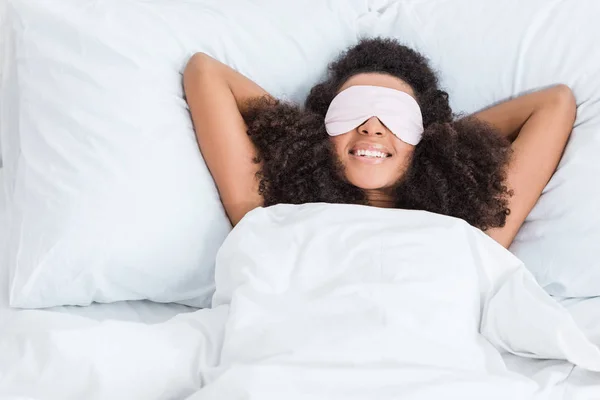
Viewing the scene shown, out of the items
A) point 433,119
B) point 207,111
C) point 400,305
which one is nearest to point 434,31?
point 433,119

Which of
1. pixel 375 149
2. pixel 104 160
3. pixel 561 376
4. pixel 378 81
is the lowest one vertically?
pixel 561 376

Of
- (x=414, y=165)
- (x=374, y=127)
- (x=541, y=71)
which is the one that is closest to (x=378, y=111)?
(x=374, y=127)

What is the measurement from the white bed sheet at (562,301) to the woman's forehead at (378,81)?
1.68ft

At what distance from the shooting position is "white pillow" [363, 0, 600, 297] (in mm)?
1218

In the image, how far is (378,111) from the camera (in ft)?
3.94

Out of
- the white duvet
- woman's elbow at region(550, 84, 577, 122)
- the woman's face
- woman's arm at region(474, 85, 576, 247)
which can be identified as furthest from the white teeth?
woman's elbow at region(550, 84, 577, 122)

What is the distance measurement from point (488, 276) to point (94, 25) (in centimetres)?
85

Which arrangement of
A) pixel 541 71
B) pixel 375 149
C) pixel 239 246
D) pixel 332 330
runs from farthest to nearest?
pixel 541 71
pixel 375 149
pixel 239 246
pixel 332 330

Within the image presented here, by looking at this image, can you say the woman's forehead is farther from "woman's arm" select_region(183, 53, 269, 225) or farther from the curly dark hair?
"woman's arm" select_region(183, 53, 269, 225)

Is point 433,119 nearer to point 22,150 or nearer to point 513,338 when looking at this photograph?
point 513,338

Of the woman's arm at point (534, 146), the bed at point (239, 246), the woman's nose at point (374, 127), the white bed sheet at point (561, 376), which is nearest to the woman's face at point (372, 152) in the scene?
the woman's nose at point (374, 127)

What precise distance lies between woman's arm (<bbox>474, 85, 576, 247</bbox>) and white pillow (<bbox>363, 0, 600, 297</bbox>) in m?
0.02

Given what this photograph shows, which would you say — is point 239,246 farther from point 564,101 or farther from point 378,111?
point 564,101

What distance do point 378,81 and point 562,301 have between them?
54 centimetres
